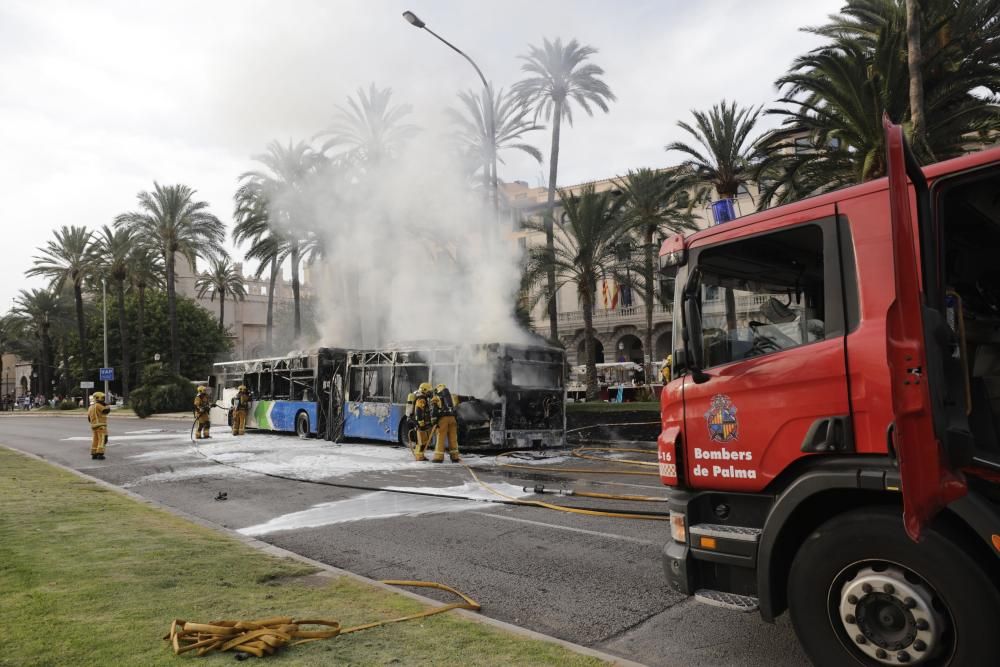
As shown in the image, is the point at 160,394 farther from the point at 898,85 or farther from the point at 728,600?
the point at 728,600

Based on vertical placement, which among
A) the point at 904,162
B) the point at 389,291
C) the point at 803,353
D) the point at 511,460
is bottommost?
the point at 511,460

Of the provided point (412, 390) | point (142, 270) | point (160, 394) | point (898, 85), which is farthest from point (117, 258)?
point (898, 85)

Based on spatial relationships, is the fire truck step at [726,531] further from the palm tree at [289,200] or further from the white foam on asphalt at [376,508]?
the palm tree at [289,200]

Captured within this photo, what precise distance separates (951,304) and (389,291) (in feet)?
79.6

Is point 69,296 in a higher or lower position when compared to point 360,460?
higher

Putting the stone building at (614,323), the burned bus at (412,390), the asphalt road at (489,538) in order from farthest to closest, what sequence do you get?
1. the stone building at (614,323)
2. the burned bus at (412,390)
3. the asphalt road at (489,538)

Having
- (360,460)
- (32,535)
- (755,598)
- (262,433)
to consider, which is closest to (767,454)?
(755,598)

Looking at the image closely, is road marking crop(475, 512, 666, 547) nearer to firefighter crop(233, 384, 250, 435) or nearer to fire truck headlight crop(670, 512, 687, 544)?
fire truck headlight crop(670, 512, 687, 544)

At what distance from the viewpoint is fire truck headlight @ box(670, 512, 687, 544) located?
3.98 metres

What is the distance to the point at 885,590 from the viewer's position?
3090 millimetres

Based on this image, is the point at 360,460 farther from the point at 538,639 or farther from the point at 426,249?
the point at 426,249

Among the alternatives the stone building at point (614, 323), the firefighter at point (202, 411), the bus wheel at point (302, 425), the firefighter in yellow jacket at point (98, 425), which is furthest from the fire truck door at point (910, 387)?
the stone building at point (614, 323)

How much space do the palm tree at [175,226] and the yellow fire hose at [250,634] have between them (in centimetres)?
4209

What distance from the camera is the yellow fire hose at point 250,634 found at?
12.4ft
